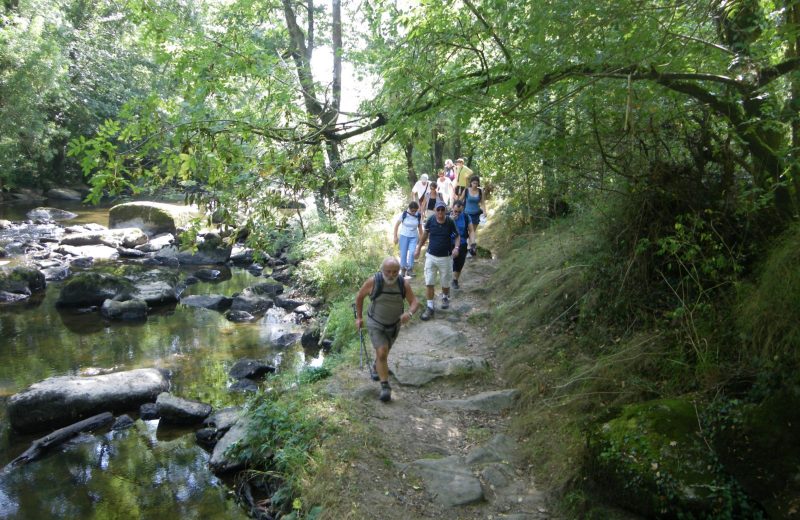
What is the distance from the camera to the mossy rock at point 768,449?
13.5 feet

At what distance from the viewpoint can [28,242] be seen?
68.3ft

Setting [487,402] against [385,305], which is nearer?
[385,305]

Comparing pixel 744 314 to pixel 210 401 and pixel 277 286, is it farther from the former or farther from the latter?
pixel 277 286

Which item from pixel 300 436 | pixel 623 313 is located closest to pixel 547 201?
pixel 623 313

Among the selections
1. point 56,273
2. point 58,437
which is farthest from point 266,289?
point 58,437

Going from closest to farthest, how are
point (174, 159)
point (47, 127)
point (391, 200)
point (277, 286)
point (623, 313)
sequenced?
point (174, 159)
point (623, 313)
point (277, 286)
point (391, 200)
point (47, 127)

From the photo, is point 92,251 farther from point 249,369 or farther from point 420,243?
point 420,243

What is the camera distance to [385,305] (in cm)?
681

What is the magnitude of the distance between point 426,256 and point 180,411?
4511 mm

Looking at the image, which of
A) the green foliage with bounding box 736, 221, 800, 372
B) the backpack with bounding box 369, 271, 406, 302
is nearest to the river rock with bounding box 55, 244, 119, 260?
the backpack with bounding box 369, 271, 406, 302

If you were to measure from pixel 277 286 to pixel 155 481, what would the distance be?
9831 millimetres

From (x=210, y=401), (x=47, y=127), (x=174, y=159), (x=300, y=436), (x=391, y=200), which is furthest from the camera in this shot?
(x=47, y=127)

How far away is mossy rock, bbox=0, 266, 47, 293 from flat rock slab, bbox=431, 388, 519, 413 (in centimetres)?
1395

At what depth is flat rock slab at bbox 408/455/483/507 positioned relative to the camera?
523 centimetres
